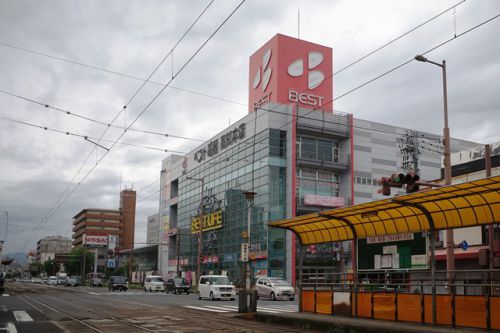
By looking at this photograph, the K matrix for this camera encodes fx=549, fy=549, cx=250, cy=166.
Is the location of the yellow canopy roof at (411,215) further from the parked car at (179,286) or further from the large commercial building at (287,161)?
the large commercial building at (287,161)

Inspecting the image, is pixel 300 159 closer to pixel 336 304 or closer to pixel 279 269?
pixel 279 269

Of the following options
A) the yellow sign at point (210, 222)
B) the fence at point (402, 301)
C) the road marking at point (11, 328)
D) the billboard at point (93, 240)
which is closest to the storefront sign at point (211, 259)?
the yellow sign at point (210, 222)

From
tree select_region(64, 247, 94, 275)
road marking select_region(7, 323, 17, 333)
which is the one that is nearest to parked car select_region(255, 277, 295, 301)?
road marking select_region(7, 323, 17, 333)

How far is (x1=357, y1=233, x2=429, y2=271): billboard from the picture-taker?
23972 mm

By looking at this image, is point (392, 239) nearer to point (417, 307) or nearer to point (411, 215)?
point (411, 215)

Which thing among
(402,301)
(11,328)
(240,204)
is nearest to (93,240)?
(240,204)

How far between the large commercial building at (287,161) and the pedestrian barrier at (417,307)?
36260 millimetres

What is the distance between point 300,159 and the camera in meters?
61.4

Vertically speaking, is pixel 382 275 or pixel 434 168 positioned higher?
pixel 434 168

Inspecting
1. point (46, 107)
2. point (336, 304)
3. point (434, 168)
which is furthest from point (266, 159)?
point (336, 304)

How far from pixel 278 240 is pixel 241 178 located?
10459mm

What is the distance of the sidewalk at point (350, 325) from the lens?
13555 millimetres

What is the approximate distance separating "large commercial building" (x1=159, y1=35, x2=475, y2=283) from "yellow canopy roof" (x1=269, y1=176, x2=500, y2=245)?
36700mm

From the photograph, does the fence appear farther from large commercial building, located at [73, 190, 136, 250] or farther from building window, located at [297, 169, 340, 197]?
large commercial building, located at [73, 190, 136, 250]
